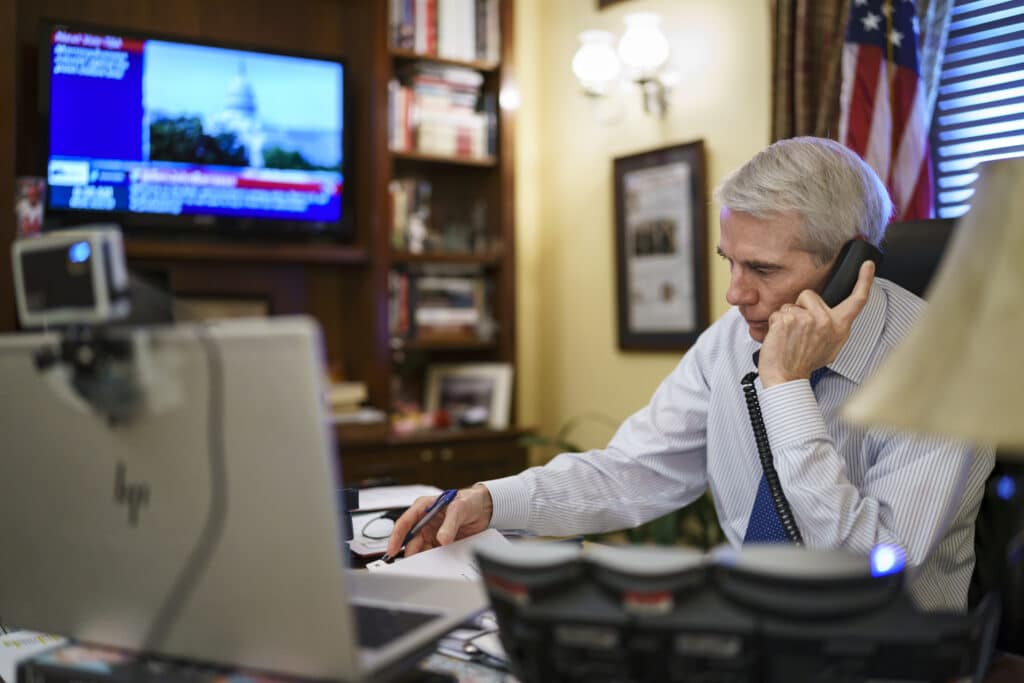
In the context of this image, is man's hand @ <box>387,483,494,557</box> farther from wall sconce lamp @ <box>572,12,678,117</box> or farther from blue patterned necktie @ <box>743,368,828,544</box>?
wall sconce lamp @ <box>572,12,678,117</box>

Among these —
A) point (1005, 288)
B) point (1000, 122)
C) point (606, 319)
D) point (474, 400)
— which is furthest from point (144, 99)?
point (1005, 288)

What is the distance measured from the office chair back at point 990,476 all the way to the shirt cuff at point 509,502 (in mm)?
671

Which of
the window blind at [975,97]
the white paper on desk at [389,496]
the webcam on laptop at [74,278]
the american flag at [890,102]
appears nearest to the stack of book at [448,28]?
the american flag at [890,102]

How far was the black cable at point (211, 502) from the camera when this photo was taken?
0.70m

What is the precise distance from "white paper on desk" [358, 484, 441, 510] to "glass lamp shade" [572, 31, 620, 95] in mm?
1983

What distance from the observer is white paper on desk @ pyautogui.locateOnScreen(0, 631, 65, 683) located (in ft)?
3.29

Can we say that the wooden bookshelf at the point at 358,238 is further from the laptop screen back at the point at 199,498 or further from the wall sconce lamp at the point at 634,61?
the laptop screen back at the point at 199,498

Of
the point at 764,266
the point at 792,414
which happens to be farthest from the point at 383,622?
the point at 764,266

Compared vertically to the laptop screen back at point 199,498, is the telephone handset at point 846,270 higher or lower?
higher

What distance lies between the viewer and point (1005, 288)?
25.9 inches

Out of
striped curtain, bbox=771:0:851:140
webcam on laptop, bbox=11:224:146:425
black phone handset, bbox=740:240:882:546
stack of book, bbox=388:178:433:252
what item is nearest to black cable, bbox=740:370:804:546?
black phone handset, bbox=740:240:882:546

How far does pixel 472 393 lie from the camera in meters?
3.53

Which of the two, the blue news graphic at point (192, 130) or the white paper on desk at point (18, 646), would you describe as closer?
the white paper on desk at point (18, 646)

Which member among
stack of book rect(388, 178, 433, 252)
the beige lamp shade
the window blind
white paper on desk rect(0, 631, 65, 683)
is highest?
the window blind
